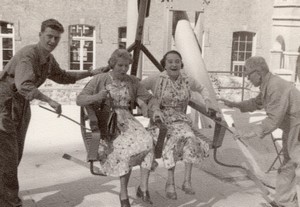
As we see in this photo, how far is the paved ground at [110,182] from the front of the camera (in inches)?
171

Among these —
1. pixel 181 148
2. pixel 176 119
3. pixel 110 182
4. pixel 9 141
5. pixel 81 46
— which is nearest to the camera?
pixel 9 141

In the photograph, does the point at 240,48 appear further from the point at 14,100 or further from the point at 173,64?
the point at 14,100

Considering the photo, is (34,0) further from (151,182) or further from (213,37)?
(151,182)

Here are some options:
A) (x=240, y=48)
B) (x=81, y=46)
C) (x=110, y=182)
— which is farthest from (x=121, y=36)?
(x=110, y=182)

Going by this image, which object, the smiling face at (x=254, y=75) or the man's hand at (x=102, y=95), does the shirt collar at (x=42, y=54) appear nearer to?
the man's hand at (x=102, y=95)

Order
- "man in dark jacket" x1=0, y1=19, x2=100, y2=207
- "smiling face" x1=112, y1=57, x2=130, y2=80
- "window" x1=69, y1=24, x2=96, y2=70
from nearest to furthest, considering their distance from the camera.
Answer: "man in dark jacket" x1=0, y1=19, x2=100, y2=207, "smiling face" x1=112, y1=57, x2=130, y2=80, "window" x1=69, y1=24, x2=96, y2=70

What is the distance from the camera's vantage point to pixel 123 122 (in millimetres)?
4082

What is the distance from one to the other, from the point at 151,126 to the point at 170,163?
0.44 meters

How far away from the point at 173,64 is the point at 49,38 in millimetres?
1292

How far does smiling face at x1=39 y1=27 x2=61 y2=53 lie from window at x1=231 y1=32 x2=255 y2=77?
15.6 m

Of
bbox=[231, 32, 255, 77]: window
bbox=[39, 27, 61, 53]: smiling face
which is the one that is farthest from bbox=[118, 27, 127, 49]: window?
bbox=[39, 27, 61, 53]: smiling face

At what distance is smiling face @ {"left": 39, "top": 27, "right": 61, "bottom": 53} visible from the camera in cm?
368

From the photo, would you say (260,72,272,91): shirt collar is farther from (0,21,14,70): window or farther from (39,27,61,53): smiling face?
(0,21,14,70): window

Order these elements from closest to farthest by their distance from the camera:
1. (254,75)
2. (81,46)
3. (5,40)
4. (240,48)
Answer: (254,75)
(5,40)
(81,46)
(240,48)
